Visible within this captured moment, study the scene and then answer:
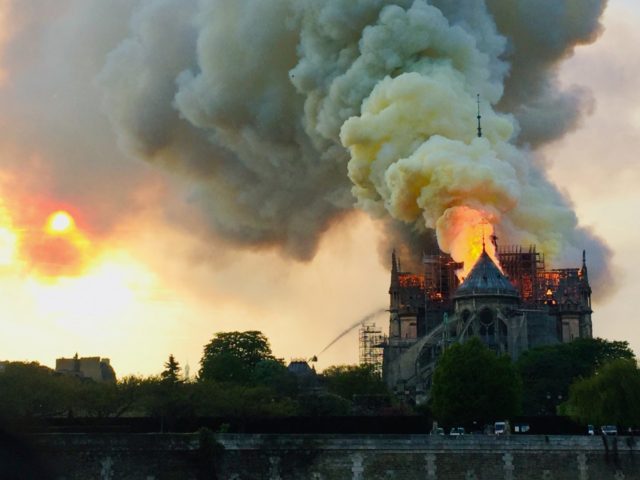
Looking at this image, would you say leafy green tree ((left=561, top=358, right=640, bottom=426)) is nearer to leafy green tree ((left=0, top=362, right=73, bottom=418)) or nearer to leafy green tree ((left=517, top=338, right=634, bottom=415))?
leafy green tree ((left=517, top=338, right=634, bottom=415))

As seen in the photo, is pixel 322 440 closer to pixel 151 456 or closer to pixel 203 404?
pixel 151 456

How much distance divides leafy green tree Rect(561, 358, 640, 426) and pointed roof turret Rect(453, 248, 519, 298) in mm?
29203

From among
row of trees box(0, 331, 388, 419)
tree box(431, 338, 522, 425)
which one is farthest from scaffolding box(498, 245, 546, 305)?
tree box(431, 338, 522, 425)

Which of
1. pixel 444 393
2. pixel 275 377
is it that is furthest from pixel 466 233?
pixel 444 393

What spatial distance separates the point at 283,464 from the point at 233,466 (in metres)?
1.71

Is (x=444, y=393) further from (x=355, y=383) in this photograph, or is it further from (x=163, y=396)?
(x=355, y=383)

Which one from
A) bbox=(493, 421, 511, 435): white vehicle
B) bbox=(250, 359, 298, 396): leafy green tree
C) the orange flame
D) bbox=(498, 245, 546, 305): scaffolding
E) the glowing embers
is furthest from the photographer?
the glowing embers

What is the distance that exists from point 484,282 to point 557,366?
12097 mm

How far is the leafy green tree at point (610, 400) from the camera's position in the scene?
49.3m

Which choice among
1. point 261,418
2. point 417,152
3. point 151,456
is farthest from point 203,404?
point 417,152

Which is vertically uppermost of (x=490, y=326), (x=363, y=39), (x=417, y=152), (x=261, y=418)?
(x=363, y=39)

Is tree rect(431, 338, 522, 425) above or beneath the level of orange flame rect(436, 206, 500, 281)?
beneath

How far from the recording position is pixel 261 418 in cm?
5319

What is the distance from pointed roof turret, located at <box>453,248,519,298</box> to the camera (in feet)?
263
